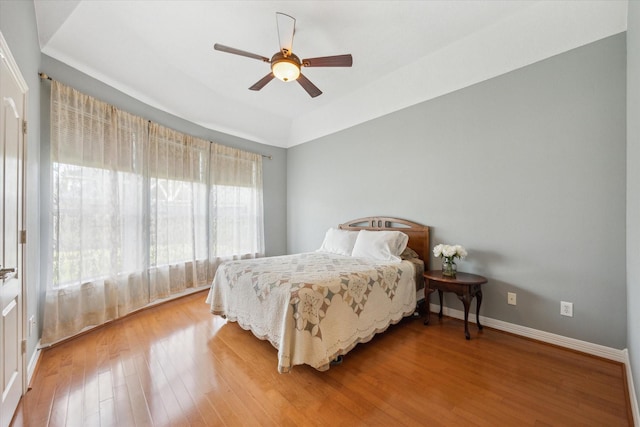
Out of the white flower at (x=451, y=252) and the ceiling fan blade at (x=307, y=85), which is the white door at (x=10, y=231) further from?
the white flower at (x=451, y=252)

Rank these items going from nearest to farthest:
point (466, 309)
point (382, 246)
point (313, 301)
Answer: point (313, 301) → point (466, 309) → point (382, 246)

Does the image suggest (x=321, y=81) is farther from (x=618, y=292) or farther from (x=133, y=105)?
(x=618, y=292)

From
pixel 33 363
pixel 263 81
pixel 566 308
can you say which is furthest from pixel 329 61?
pixel 33 363

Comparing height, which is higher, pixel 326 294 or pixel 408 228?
pixel 408 228

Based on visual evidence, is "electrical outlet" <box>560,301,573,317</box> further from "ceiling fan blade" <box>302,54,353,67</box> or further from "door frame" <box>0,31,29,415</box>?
"door frame" <box>0,31,29,415</box>

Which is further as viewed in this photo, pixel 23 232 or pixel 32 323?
pixel 32 323

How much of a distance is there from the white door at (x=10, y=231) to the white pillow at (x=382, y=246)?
2.94m

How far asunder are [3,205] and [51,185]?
126 cm

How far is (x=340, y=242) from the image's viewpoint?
3.61m

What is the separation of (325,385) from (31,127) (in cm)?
305

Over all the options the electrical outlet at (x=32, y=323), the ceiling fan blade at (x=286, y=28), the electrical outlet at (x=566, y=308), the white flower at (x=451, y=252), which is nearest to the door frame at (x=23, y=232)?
the electrical outlet at (x=32, y=323)

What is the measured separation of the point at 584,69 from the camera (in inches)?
85.9

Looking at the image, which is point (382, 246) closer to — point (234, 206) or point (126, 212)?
point (234, 206)

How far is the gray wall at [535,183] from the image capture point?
207 centimetres
